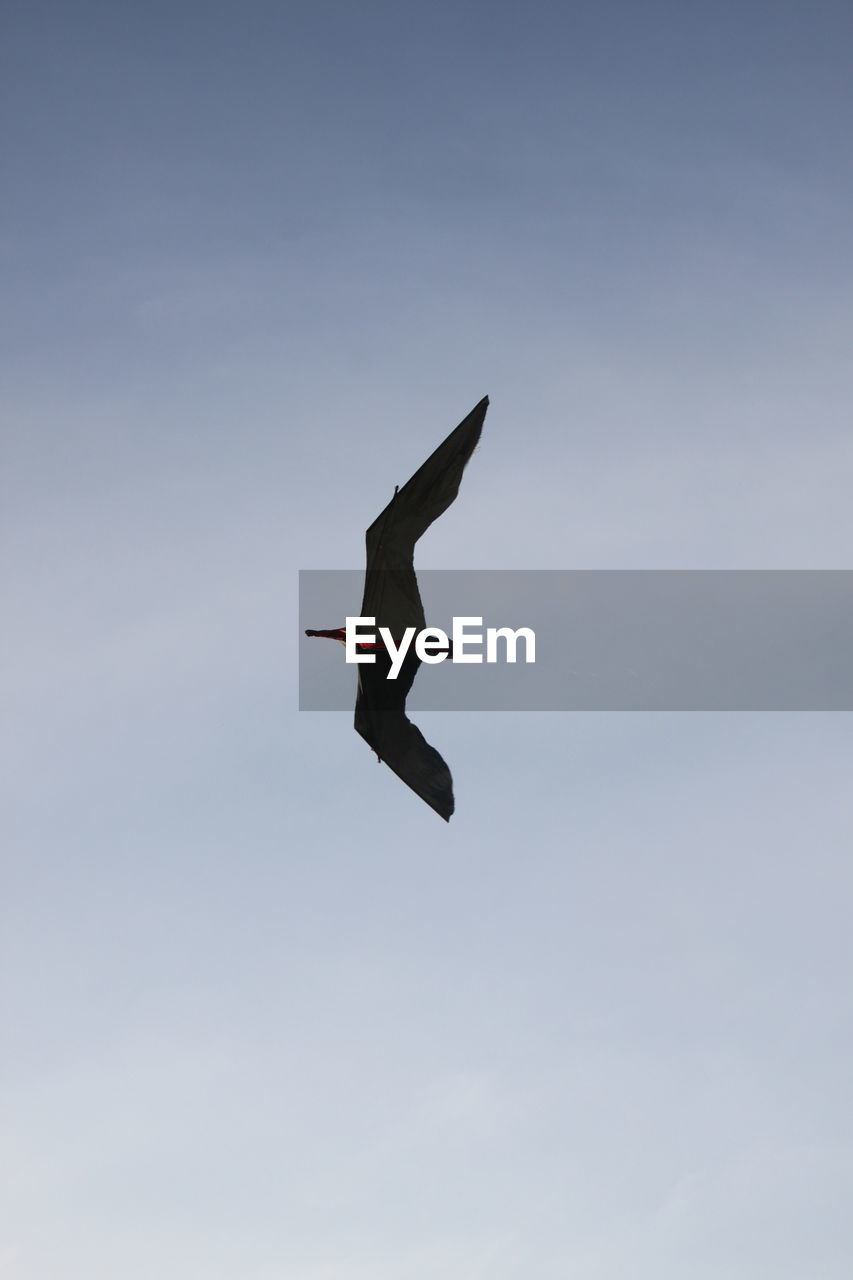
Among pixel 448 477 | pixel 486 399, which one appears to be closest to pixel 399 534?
pixel 448 477

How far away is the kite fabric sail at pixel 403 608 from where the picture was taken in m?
25.1

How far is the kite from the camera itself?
A: 25.2m

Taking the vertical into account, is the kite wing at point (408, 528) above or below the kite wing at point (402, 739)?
above

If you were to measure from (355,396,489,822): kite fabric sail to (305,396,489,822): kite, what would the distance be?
0.02 meters

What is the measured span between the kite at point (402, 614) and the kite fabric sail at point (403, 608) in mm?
17

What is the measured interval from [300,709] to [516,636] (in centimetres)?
508

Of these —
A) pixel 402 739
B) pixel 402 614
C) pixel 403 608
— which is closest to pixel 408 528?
pixel 403 608

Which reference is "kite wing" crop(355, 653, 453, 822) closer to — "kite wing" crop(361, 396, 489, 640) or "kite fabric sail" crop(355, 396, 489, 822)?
"kite fabric sail" crop(355, 396, 489, 822)

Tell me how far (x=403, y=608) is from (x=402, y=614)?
13 cm

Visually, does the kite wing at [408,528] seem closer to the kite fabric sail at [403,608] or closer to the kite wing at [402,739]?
the kite fabric sail at [403,608]

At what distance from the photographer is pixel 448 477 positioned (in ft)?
82.4

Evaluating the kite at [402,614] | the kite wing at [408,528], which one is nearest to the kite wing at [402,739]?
the kite at [402,614]

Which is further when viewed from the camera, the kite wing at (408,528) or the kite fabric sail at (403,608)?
the kite fabric sail at (403,608)

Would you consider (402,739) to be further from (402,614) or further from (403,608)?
(403,608)
